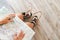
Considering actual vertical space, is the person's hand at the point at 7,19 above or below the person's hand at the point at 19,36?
above

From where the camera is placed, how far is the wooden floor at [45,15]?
149cm

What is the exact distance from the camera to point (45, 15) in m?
1.64

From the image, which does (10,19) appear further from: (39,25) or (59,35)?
(59,35)

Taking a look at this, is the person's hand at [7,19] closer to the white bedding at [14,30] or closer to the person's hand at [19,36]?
the white bedding at [14,30]

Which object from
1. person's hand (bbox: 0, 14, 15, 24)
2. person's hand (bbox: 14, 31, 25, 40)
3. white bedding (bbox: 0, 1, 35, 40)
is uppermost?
person's hand (bbox: 0, 14, 15, 24)

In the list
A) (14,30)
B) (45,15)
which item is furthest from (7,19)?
(45,15)

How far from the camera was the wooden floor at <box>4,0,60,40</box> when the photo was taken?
149cm

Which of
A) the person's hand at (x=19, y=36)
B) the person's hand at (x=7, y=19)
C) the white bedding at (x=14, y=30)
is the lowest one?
the person's hand at (x=19, y=36)

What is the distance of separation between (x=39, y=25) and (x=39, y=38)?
16 centimetres

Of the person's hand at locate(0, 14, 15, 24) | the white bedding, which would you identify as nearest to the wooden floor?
the white bedding

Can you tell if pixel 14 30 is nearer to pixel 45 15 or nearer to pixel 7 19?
pixel 7 19

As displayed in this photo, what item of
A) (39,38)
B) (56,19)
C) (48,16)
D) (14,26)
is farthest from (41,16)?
(14,26)

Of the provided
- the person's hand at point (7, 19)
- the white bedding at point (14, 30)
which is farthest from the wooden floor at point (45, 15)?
the person's hand at point (7, 19)

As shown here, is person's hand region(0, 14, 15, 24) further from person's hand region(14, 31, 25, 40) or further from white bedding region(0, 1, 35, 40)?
person's hand region(14, 31, 25, 40)
